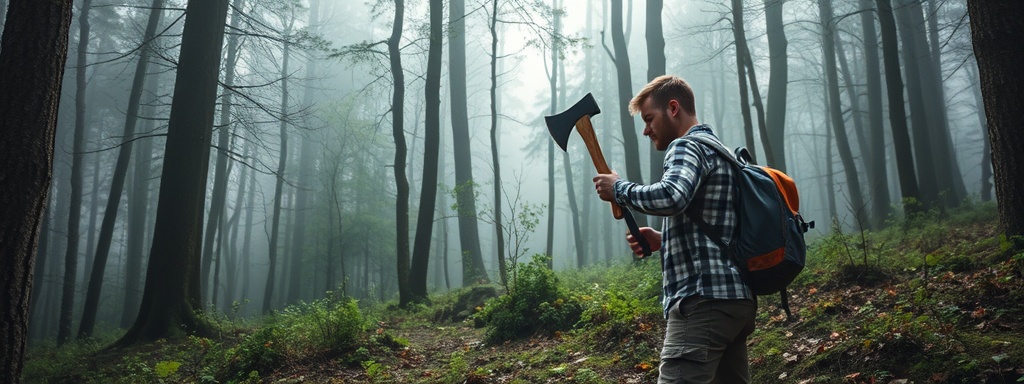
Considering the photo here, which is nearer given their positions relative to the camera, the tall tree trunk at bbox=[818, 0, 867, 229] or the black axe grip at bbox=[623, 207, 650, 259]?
the black axe grip at bbox=[623, 207, 650, 259]

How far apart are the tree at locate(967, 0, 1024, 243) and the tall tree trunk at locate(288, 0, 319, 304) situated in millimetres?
25919

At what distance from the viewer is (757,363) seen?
5328 mm

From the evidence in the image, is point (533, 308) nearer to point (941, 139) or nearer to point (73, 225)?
point (73, 225)

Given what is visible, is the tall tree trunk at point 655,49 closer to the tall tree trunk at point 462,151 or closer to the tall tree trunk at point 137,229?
the tall tree trunk at point 462,151

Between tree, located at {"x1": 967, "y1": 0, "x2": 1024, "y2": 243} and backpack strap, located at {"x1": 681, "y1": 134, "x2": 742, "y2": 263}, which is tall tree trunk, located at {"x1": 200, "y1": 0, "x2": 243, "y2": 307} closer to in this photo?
tree, located at {"x1": 967, "y1": 0, "x2": 1024, "y2": 243}

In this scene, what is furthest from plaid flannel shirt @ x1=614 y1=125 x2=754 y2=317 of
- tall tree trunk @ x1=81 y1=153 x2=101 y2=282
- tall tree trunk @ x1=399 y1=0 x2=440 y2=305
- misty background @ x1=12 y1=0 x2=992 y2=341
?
tall tree trunk @ x1=81 y1=153 x2=101 y2=282

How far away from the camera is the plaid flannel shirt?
2393mm

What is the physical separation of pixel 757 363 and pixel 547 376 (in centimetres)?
197

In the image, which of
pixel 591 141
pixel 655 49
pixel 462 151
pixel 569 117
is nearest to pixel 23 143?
pixel 569 117

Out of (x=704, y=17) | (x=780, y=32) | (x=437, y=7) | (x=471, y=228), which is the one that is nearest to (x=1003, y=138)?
(x=437, y=7)

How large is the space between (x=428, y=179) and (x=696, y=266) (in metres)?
12.9

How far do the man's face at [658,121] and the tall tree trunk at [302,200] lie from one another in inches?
1066

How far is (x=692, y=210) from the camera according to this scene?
101 inches

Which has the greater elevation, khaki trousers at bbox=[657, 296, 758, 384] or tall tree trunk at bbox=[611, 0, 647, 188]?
tall tree trunk at bbox=[611, 0, 647, 188]
